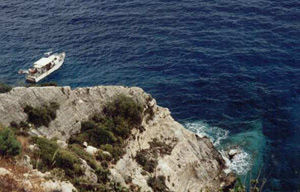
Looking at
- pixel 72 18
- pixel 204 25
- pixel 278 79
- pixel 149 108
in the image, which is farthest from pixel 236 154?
pixel 72 18

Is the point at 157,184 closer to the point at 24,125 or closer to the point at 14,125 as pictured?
the point at 24,125

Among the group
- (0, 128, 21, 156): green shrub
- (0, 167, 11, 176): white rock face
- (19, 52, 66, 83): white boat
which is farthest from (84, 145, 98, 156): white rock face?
(19, 52, 66, 83): white boat

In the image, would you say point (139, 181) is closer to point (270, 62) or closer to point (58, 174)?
point (58, 174)

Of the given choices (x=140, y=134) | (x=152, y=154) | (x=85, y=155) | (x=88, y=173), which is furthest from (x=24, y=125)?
(x=152, y=154)

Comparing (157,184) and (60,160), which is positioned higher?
(60,160)

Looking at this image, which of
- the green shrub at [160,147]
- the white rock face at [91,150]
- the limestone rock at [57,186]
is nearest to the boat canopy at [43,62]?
the green shrub at [160,147]

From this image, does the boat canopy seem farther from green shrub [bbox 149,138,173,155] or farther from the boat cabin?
green shrub [bbox 149,138,173,155]
